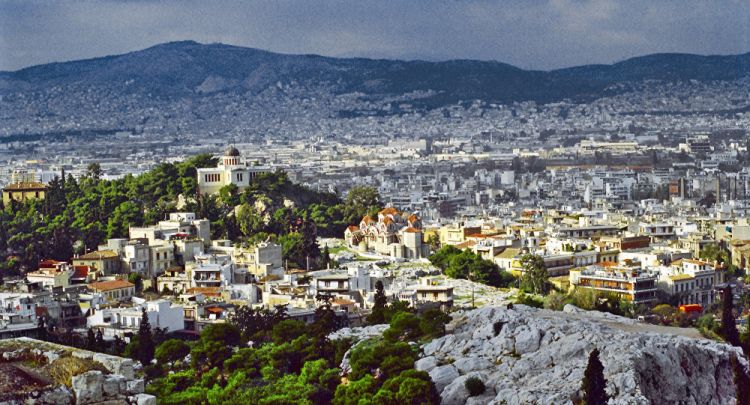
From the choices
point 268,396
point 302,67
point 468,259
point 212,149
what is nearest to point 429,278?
point 468,259

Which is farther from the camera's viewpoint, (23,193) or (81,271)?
(23,193)

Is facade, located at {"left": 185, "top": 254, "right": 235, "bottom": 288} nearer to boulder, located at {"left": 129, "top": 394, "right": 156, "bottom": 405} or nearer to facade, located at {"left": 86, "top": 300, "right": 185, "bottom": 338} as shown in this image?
facade, located at {"left": 86, "top": 300, "right": 185, "bottom": 338}

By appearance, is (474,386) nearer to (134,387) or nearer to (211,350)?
(211,350)

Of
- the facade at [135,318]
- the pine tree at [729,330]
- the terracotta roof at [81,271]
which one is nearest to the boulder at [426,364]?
the pine tree at [729,330]

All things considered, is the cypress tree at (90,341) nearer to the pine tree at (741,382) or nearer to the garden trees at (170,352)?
the garden trees at (170,352)

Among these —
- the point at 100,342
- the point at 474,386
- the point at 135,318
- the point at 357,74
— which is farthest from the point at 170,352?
the point at 357,74

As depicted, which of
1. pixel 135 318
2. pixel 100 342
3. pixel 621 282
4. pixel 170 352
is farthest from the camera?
pixel 621 282

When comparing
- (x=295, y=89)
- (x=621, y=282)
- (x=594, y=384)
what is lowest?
(x=621, y=282)
